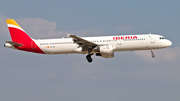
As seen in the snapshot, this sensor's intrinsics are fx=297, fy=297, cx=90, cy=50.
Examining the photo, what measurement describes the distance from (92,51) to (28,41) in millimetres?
13079

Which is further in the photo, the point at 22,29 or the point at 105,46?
the point at 22,29

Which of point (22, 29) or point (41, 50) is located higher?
point (22, 29)

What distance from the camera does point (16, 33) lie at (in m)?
60.3

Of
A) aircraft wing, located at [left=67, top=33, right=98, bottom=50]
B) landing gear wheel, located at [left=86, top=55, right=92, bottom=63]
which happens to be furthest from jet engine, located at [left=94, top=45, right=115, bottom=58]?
landing gear wheel, located at [left=86, top=55, right=92, bottom=63]

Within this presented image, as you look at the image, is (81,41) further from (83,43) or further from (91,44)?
(91,44)

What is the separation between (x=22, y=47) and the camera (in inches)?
2306

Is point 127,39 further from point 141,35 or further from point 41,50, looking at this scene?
point 41,50

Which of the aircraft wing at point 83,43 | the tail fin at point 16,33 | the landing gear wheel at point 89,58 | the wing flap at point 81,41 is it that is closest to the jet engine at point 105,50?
the aircraft wing at point 83,43

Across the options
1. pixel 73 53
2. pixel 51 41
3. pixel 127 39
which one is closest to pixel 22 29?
pixel 51 41

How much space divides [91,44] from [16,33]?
16.1 metres

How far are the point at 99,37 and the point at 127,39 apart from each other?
17.7 feet

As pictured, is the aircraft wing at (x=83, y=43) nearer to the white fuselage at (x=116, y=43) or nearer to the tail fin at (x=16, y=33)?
the white fuselage at (x=116, y=43)

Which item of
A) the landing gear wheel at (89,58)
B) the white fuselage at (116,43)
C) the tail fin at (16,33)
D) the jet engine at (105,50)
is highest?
the tail fin at (16,33)

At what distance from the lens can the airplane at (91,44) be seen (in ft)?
183
